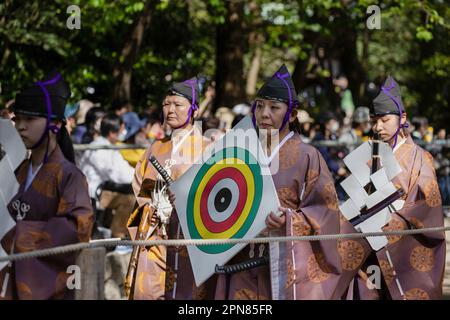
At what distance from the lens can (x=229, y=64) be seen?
47.3ft

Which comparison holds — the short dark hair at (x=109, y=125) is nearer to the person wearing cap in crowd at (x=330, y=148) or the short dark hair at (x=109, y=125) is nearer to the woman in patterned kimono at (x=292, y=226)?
the person wearing cap in crowd at (x=330, y=148)

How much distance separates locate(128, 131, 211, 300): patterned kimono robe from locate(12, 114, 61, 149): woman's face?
1.54 metres

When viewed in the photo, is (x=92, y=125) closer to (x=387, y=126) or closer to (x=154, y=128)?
(x=154, y=128)

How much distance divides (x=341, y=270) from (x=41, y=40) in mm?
9105

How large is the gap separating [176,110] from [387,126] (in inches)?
54.5

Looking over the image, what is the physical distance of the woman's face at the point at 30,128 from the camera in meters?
4.43

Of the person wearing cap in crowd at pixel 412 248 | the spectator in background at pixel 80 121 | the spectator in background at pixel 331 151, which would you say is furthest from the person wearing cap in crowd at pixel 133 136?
the person wearing cap in crowd at pixel 412 248

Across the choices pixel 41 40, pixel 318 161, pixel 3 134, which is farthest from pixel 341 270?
pixel 41 40

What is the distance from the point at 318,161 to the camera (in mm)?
5055

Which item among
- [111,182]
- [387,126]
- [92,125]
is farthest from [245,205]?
[92,125]

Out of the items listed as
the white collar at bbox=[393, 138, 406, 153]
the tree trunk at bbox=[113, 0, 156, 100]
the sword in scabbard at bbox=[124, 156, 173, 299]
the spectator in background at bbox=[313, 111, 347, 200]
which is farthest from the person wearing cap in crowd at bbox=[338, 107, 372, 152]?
the sword in scabbard at bbox=[124, 156, 173, 299]

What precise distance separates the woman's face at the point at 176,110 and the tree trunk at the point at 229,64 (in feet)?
26.6

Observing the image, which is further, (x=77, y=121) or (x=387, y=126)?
(x=77, y=121)

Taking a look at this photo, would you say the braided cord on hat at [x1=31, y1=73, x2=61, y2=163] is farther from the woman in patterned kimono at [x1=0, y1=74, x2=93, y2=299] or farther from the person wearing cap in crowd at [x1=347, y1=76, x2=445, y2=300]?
the person wearing cap in crowd at [x1=347, y1=76, x2=445, y2=300]
